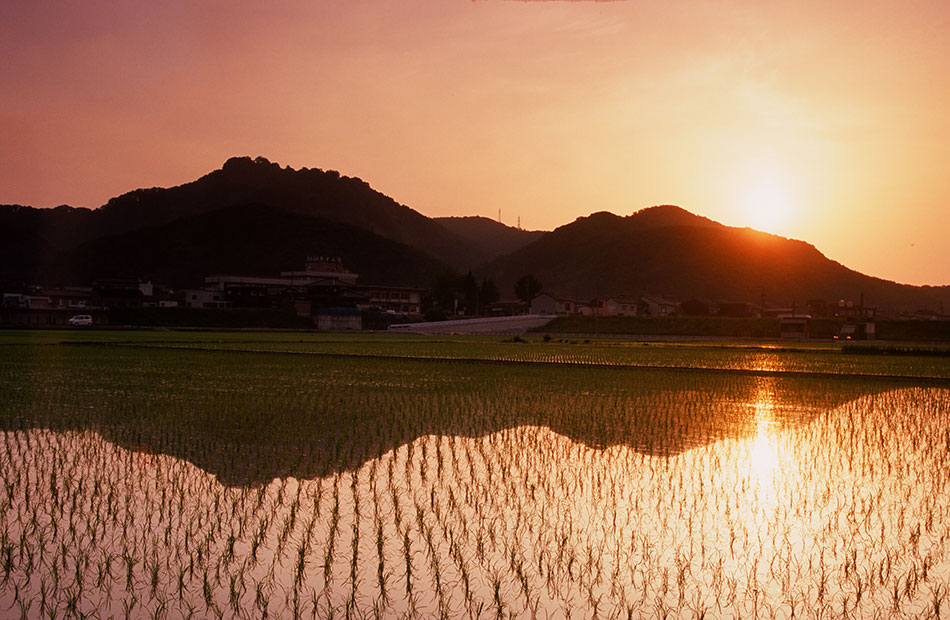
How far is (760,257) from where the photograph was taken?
568 feet

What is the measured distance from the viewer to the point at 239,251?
481ft

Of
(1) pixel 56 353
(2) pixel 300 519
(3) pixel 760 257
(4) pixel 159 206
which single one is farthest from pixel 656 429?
(4) pixel 159 206

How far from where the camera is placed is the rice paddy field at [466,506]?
5.62 meters

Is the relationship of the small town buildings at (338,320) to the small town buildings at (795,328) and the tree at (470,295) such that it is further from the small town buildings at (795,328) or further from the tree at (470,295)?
the tree at (470,295)

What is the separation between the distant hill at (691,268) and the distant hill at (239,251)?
36.7 metres

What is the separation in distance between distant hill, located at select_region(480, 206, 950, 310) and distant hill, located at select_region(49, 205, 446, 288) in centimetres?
3667

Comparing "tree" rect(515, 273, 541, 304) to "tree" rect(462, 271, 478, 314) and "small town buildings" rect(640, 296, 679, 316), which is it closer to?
"tree" rect(462, 271, 478, 314)

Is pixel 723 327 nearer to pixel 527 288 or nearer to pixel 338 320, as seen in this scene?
pixel 338 320

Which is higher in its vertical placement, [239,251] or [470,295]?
[239,251]

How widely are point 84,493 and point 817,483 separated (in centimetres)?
911

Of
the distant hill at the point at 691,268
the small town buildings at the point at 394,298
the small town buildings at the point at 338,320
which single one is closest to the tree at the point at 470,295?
the small town buildings at the point at 394,298

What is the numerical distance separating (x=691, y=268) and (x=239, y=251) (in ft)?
311

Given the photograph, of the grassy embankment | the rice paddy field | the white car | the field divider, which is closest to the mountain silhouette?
the white car

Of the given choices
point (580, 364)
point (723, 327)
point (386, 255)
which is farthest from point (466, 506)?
point (386, 255)
